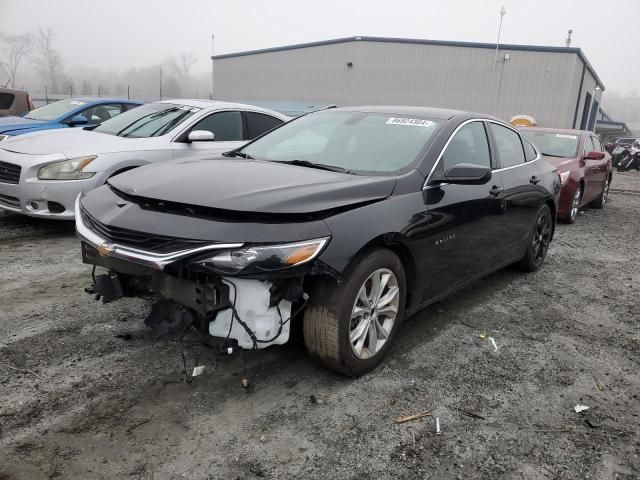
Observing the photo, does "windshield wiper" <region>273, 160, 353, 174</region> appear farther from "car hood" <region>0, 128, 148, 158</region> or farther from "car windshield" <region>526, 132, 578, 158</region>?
"car windshield" <region>526, 132, 578, 158</region>

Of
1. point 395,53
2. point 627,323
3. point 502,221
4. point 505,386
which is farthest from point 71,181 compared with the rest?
point 395,53

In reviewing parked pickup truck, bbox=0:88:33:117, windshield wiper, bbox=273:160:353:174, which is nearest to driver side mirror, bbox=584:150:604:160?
windshield wiper, bbox=273:160:353:174

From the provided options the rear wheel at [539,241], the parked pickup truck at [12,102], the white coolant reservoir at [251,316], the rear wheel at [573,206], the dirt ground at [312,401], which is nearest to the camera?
the dirt ground at [312,401]

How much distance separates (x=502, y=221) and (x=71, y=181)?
419cm

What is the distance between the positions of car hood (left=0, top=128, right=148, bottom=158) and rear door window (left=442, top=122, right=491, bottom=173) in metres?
3.68

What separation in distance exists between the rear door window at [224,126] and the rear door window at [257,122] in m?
0.14

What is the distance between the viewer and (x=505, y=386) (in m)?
3.10

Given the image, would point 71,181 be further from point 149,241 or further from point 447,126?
point 447,126

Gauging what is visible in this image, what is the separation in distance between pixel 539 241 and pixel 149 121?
4.72m

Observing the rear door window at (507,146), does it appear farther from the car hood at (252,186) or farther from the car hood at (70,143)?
the car hood at (70,143)

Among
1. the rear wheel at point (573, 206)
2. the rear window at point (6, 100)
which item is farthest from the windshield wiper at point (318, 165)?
the rear window at point (6, 100)

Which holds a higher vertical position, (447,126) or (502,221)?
(447,126)

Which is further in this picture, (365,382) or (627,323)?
(627,323)

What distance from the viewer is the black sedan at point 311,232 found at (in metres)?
2.52
